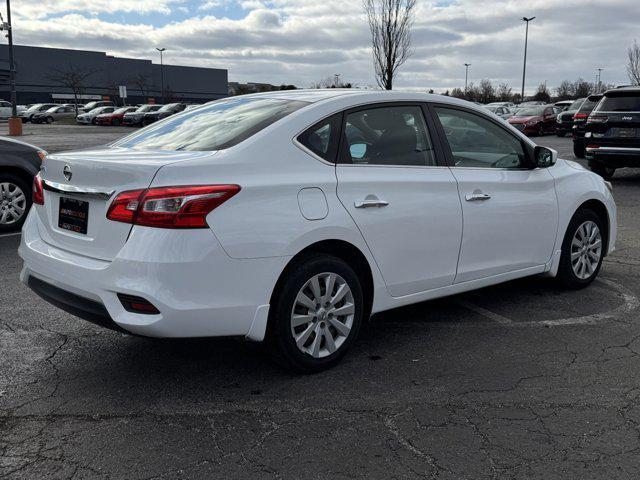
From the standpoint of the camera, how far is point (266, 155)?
366 centimetres

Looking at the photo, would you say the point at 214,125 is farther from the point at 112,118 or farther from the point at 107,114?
the point at 107,114

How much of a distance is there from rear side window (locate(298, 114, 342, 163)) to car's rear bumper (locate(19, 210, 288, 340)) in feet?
2.36

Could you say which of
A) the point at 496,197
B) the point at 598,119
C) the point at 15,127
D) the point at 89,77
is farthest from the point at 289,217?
the point at 89,77

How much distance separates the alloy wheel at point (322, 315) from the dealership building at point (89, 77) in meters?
80.2

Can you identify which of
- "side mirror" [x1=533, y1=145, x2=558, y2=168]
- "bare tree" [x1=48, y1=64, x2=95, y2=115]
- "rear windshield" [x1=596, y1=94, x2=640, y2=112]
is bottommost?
"side mirror" [x1=533, y1=145, x2=558, y2=168]

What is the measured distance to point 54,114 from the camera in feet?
189

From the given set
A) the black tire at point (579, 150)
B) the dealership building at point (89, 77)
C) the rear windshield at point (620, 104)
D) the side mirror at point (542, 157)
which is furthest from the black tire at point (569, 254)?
the dealership building at point (89, 77)

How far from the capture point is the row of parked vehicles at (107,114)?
44.0 m

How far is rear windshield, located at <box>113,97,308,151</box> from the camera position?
153 inches

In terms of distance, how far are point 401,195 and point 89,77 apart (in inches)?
3527

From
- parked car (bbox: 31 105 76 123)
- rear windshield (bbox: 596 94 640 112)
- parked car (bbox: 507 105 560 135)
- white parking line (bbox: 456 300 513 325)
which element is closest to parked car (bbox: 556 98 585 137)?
parked car (bbox: 507 105 560 135)

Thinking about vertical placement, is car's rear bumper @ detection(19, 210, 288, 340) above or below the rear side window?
below

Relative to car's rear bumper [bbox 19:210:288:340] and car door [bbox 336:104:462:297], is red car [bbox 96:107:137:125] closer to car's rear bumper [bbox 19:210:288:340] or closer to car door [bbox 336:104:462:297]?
car door [bbox 336:104:462:297]

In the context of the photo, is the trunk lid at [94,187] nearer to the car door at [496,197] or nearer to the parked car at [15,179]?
the car door at [496,197]
